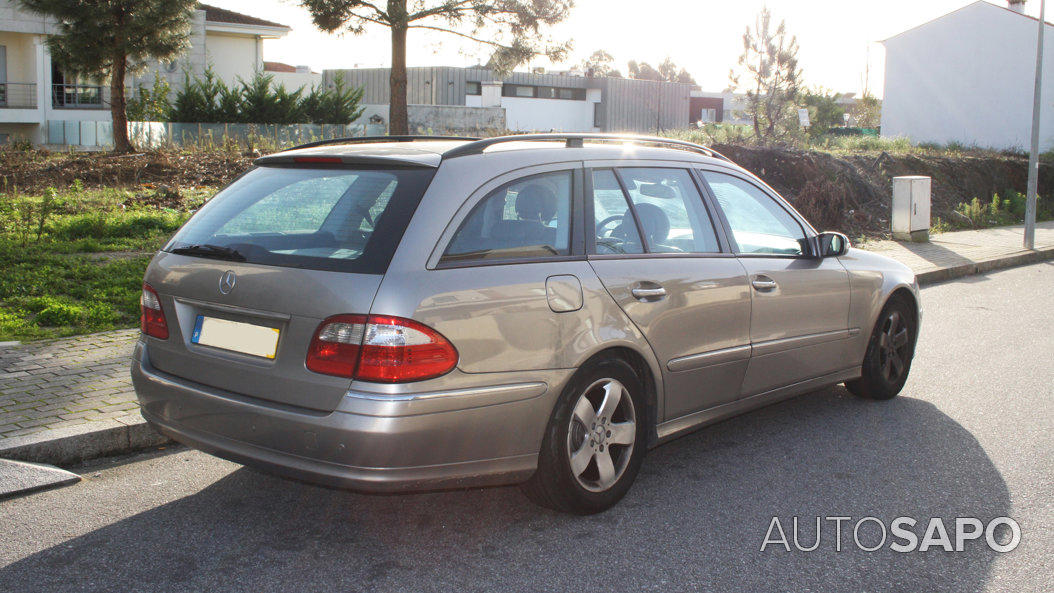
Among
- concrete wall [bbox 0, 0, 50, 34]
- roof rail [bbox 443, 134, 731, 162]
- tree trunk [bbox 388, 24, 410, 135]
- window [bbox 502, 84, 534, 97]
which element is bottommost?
roof rail [bbox 443, 134, 731, 162]

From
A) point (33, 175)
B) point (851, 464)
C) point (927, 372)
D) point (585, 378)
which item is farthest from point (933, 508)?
point (33, 175)

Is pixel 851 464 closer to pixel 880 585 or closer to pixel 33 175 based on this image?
pixel 880 585

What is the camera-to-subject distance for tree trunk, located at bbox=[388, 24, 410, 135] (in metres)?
20.4

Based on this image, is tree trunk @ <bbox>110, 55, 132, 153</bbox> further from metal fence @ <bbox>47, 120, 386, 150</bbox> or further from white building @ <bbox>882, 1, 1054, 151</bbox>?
white building @ <bbox>882, 1, 1054, 151</bbox>

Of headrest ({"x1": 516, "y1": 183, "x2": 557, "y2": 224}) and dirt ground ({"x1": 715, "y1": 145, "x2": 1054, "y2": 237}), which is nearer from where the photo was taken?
headrest ({"x1": 516, "y1": 183, "x2": 557, "y2": 224})

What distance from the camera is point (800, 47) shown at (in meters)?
28.3

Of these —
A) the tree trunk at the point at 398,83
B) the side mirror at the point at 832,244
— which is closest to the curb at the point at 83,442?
the side mirror at the point at 832,244

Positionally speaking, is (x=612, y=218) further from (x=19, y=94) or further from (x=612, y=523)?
(x=19, y=94)

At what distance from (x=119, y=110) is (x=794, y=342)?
19.3 metres

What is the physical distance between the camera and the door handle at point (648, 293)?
412cm

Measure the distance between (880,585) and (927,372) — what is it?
3.96 metres

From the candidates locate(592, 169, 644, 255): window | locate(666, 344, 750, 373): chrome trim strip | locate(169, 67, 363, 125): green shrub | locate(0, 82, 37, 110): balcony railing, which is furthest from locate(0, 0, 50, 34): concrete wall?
locate(666, 344, 750, 373): chrome trim strip

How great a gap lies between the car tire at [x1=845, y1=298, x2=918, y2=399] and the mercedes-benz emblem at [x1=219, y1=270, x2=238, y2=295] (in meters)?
3.95

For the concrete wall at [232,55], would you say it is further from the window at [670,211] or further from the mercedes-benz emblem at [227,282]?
the mercedes-benz emblem at [227,282]
